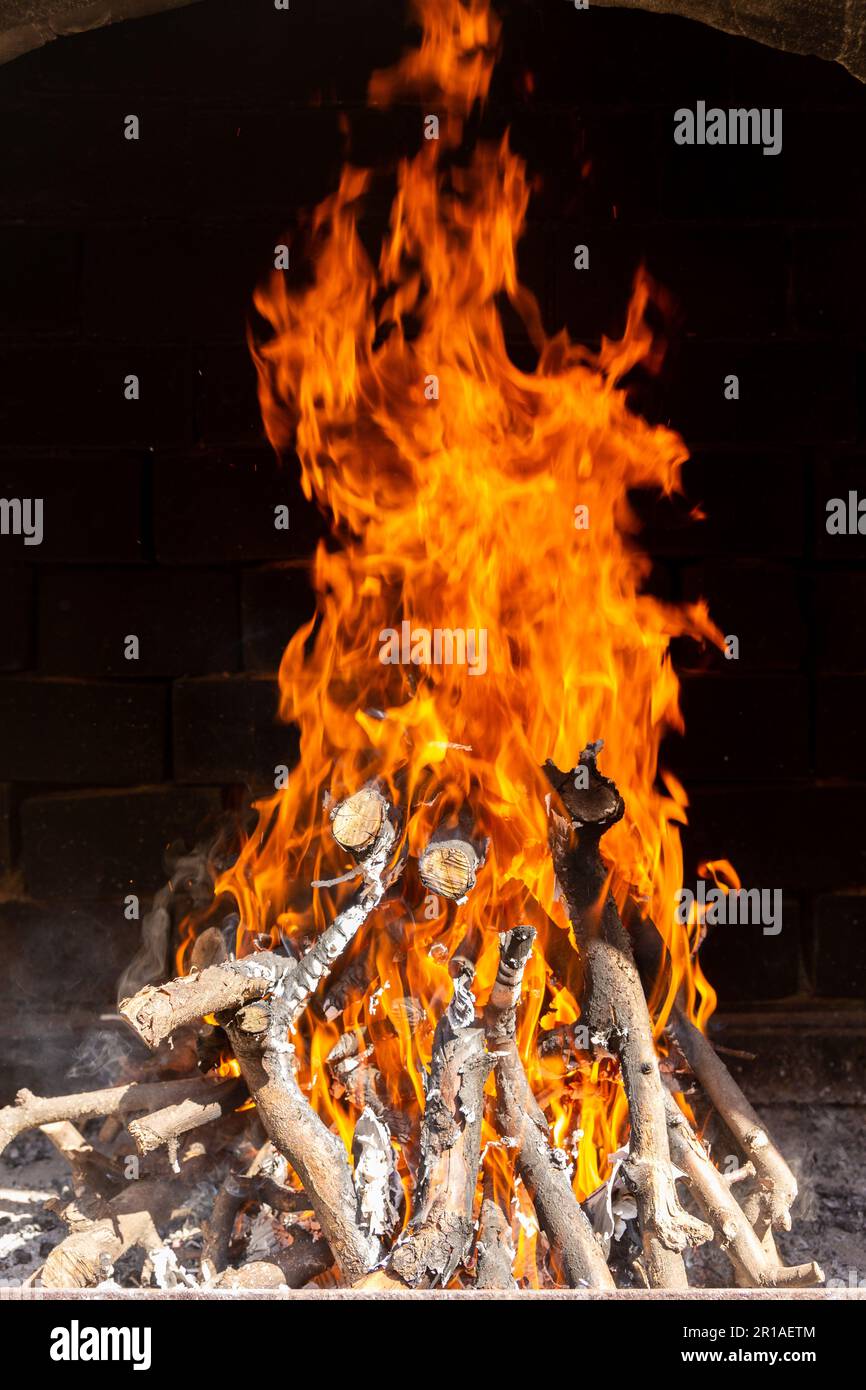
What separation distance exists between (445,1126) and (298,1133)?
0.18 metres

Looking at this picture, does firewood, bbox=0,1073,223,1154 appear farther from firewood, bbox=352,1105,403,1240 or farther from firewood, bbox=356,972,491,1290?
firewood, bbox=356,972,491,1290

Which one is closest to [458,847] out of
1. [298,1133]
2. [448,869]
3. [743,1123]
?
[448,869]

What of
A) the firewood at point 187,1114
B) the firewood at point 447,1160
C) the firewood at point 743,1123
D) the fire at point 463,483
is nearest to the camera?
the firewood at point 447,1160

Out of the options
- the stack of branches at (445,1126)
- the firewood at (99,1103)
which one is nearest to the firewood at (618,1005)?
the stack of branches at (445,1126)

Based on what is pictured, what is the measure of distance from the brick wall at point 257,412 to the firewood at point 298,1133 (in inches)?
22.0

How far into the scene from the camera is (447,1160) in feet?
4.56

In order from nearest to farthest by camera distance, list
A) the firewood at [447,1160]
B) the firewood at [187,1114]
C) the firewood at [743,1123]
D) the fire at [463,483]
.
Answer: the firewood at [447,1160], the firewood at [187,1114], the firewood at [743,1123], the fire at [463,483]

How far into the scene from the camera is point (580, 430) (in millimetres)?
1909

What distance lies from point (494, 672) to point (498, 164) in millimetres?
778

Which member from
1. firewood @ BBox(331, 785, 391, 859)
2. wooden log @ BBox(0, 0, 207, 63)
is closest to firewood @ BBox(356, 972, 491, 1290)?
firewood @ BBox(331, 785, 391, 859)

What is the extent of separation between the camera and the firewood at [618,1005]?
142 cm

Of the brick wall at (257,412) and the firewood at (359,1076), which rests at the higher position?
the brick wall at (257,412)

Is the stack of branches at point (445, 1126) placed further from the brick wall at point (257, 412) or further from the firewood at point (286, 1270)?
the brick wall at point (257, 412)
